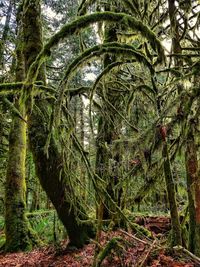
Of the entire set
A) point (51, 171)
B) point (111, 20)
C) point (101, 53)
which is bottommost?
point (51, 171)

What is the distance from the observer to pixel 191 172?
180 inches

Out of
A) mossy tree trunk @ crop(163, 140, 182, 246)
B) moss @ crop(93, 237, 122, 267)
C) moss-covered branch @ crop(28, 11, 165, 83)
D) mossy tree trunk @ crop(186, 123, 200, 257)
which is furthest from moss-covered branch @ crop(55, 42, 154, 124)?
moss @ crop(93, 237, 122, 267)

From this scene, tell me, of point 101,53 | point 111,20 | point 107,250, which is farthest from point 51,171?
point 111,20

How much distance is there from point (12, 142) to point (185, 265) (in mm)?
6077

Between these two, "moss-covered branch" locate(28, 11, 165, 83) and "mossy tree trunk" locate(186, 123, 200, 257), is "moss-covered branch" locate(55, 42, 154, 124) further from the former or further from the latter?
"mossy tree trunk" locate(186, 123, 200, 257)

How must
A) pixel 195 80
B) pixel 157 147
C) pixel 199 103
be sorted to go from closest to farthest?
pixel 199 103, pixel 195 80, pixel 157 147

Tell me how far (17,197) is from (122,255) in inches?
173

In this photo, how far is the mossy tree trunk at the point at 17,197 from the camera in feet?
24.8

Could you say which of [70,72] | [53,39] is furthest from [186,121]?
[53,39]

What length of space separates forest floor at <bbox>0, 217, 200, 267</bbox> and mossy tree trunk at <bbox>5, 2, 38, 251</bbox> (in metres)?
0.50

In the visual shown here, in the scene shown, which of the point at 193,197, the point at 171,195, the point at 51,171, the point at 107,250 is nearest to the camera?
the point at 171,195

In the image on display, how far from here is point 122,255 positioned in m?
4.46

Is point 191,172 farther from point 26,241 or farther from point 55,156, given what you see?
point 26,241

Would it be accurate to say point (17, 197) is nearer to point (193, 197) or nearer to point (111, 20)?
point (193, 197)
